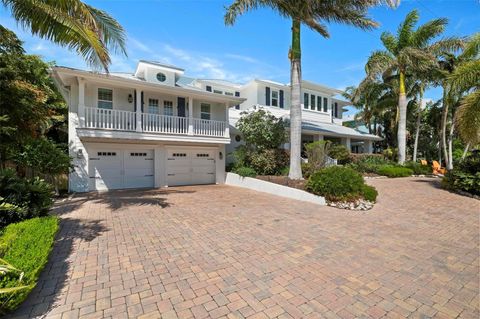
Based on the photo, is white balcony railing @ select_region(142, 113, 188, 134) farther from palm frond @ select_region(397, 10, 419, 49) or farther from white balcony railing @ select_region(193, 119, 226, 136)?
palm frond @ select_region(397, 10, 419, 49)

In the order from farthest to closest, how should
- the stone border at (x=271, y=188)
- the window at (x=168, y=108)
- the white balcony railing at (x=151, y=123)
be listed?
the window at (x=168, y=108) → the white balcony railing at (x=151, y=123) → the stone border at (x=271, y=188)

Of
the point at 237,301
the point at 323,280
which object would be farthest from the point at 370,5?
the point at 237,301

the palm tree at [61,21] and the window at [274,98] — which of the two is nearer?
the palm tree at [61,21]

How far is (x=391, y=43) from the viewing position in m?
18.5

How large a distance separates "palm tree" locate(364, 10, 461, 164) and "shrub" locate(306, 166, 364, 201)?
11.7 meters

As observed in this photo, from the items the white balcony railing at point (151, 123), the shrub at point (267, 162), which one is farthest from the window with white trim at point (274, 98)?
the white balcony railing at point (151, 123)

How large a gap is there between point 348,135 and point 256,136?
424 inches

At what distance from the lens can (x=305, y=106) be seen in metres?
23.1

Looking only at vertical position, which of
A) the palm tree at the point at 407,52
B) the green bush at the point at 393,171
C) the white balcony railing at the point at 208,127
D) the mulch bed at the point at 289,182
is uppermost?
the palm tree at the point at 407,52

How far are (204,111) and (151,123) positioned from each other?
3.97 meters

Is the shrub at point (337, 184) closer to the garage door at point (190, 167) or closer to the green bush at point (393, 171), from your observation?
the garage door at point (190, 167)

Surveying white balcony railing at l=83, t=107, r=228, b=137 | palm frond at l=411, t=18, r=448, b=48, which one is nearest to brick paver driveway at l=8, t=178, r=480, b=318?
white balcony railing at l=83, t=107, r=228, b=137

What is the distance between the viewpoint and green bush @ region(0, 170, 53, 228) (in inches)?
209

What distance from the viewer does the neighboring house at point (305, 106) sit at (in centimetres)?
2052
